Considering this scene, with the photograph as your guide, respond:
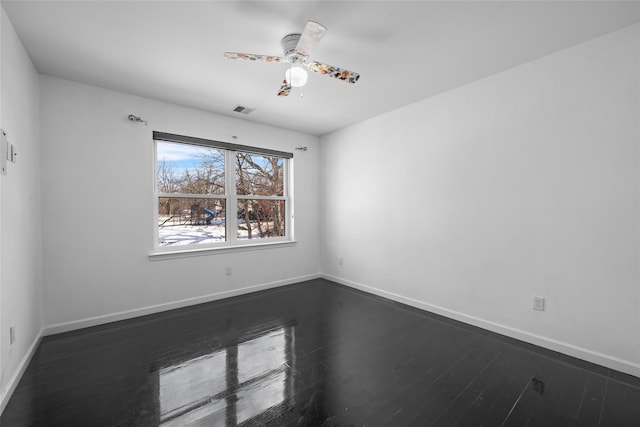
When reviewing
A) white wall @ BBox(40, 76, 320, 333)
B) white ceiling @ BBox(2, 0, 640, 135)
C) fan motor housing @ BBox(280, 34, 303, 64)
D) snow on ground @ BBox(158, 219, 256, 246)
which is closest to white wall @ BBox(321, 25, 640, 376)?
white ceiling @ BBox(2, 0, 640, 135)

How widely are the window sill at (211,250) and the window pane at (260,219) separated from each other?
0.70 ft

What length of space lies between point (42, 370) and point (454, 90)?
14.8 ft

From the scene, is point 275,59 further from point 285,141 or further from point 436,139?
point 285,141

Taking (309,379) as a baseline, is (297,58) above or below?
above

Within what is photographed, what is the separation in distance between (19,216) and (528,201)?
4.23 meters

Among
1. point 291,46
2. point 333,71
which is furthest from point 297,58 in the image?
point 333,71

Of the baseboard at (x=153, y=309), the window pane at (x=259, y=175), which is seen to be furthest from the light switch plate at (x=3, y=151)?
the window pane at (x=259, y=175)

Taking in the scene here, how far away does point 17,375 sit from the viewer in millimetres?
2004

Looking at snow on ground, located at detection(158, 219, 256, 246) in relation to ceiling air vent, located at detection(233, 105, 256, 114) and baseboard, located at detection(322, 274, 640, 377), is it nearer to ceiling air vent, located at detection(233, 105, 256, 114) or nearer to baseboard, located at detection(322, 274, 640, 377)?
ceiling air vent, located at detection(233, 105, 256, 114)

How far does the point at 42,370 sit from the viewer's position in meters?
2.15

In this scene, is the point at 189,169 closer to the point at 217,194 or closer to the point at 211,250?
the point at 217,194

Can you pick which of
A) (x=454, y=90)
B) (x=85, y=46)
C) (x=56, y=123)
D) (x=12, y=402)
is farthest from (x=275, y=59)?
(x=12, y=402)

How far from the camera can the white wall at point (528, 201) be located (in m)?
2.14

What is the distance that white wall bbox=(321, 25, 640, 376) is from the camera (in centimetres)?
214
